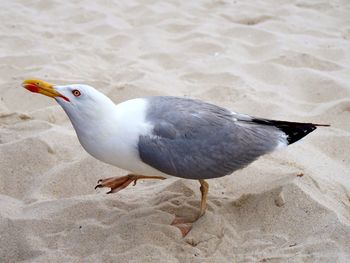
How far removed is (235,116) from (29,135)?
3.74ft

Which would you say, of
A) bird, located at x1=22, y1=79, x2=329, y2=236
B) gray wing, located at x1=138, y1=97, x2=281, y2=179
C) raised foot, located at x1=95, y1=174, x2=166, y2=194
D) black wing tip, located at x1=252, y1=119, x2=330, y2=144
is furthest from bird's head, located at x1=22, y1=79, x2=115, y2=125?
black wing tip, located at x1=252, y1=119, x2=330, y2=144

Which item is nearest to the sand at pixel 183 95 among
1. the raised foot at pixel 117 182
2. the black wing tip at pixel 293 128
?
the raised foot at pixel 117 182

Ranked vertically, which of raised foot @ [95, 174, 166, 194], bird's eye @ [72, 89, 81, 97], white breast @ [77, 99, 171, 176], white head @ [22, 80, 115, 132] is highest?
bird's eye @ [72, 89, 81, 97]

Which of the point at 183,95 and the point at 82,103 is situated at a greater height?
the point at 82,103

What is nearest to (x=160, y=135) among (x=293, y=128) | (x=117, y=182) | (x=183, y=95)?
(x=117, y=182)

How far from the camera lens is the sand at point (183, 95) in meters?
1.87

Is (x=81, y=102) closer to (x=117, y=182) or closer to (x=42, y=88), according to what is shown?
(x=42, y=88)

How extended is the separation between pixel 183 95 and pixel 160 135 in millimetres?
1278

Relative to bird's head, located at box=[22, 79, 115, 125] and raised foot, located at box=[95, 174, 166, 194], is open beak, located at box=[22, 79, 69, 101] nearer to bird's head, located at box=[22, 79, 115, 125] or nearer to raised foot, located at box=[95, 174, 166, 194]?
bird's head, located at box=[22, 79, 115, 125]

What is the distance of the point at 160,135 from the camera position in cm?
188

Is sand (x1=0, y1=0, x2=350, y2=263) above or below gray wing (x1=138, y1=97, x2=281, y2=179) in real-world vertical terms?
below

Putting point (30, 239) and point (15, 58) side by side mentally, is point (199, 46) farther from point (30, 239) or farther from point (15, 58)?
point (30, 239)

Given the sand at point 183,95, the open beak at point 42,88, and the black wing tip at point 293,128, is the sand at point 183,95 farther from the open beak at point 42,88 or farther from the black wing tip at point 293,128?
the open beak at point 42,88

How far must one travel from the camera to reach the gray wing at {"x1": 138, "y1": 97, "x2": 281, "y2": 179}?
1.86m
